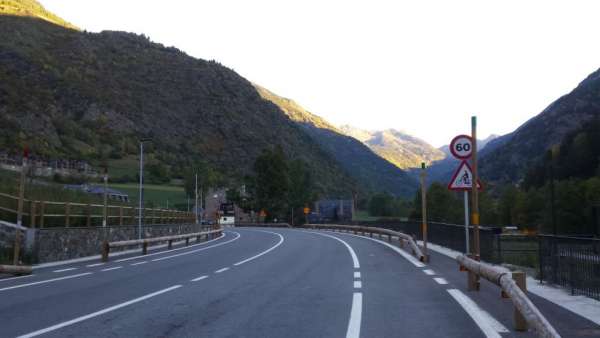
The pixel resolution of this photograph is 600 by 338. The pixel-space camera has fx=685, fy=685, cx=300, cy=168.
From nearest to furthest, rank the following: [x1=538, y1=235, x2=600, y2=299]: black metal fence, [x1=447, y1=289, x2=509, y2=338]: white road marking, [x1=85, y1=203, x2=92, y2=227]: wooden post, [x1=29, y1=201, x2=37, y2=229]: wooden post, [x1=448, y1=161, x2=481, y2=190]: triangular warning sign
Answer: [x1=447, y1=289, x2=509, y2=338]: white road marking, [x1=538, y1=235, x2=600, y2=299]: black metal fence, [x1=448, y1=161, x2=481, y2=190]: triangular warning sign, [x1=29, y1=201, x2=37, y2=229]: wooden post, [x1=85, y1=203, x2=92, y2=227]: wooden post

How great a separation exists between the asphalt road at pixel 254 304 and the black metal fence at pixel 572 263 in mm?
1386

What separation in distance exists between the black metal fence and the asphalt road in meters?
1.39

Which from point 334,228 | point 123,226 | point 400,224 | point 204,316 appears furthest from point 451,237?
point 334,228

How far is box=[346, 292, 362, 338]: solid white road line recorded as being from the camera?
841cm

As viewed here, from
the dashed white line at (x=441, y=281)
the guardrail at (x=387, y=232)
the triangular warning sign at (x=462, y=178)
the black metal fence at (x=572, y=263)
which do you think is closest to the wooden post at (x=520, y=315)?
the black metal fence at (x=572, y=263)

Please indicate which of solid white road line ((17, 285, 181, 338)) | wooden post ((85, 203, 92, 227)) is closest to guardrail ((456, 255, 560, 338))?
solid white road line ((17, 285, 181, 338))

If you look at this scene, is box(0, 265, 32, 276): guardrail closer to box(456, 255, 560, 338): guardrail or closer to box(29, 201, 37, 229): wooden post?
box(29, 201, 37, 229): wooden post

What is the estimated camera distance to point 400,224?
39969 millimetres

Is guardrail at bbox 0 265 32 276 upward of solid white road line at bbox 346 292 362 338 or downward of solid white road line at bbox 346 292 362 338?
upward

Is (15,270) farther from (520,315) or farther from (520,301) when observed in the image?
(520,301)

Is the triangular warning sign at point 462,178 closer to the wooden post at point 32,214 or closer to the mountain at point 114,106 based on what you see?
the wooden post at point 32,214

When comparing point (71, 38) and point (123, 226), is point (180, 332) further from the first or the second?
point (71, 38)

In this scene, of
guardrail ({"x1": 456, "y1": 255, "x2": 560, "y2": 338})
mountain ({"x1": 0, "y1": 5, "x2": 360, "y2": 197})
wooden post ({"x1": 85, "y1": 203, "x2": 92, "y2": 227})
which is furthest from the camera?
mountain ({"x1": 0, "y1": 5, "x2": 360, "y2": 197})

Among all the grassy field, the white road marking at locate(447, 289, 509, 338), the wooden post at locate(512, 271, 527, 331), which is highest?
the grassy field
